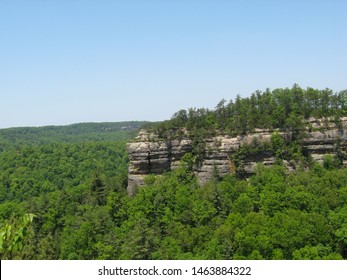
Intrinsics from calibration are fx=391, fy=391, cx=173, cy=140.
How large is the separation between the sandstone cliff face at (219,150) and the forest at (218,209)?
123 cm

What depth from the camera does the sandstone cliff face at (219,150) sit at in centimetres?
5156

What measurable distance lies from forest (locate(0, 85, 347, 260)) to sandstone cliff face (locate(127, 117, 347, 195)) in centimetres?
123

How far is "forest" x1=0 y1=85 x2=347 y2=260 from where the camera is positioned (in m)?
33.7

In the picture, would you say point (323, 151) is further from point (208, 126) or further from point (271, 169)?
point (208, 126)

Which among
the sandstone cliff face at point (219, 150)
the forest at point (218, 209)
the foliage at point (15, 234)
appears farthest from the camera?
the sandstone cliff face at point (219, 150)

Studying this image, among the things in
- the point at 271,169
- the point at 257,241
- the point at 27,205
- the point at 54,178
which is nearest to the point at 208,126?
the point at 271,169

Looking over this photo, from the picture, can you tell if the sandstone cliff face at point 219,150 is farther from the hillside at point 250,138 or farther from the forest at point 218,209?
the forest at point 218,209

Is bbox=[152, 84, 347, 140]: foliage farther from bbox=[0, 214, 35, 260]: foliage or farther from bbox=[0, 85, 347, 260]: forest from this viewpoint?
bbox=[0, 214, 35, 260]: foliage

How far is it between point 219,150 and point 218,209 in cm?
1014

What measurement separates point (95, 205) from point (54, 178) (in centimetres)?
4953

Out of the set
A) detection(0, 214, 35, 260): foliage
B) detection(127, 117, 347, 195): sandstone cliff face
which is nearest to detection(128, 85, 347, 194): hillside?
detection(127, 117, 347, 195): sandstone cliff face

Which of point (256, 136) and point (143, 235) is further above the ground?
point (256, 136)

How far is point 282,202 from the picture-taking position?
41.3 m

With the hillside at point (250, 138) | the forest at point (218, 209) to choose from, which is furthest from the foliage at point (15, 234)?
the hillside at point (250, 138)
